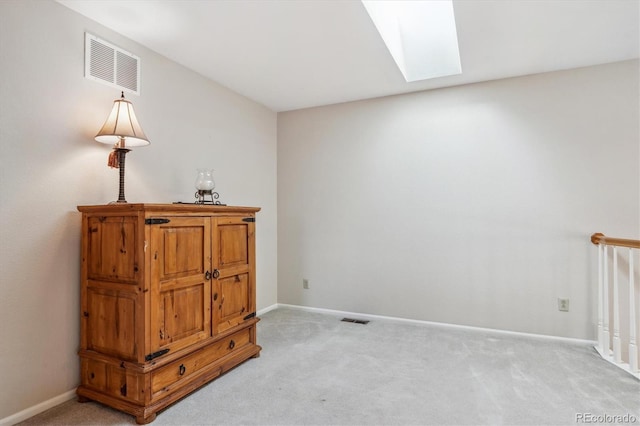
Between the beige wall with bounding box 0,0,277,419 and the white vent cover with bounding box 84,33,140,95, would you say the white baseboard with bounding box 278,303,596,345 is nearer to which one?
the beige wall with bounding box 0,0,277,419

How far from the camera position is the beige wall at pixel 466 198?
9.97 feet

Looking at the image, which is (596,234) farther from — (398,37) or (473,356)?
(398,37)

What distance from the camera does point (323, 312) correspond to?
406 centimetres

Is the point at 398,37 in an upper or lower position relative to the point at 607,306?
upper

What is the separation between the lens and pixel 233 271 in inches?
103

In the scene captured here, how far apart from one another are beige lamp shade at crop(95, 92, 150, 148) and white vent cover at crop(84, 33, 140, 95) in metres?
0.32

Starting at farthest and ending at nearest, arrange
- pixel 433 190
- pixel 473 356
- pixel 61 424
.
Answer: pixel 433 190, pixel 473 356, pixel 61 424

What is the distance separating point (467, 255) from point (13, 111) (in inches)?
146

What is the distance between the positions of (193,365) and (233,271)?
2.25 ft

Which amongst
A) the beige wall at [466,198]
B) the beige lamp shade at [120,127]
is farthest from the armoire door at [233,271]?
the beige wall at [466,198]

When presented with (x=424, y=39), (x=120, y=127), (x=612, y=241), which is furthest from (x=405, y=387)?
(x=424, y=39)

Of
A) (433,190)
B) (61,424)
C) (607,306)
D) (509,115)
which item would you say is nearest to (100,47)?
(61,424)

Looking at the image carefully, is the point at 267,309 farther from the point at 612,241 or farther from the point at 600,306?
the point at 612,241

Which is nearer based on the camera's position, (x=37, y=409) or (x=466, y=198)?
(x=37, y=409)
